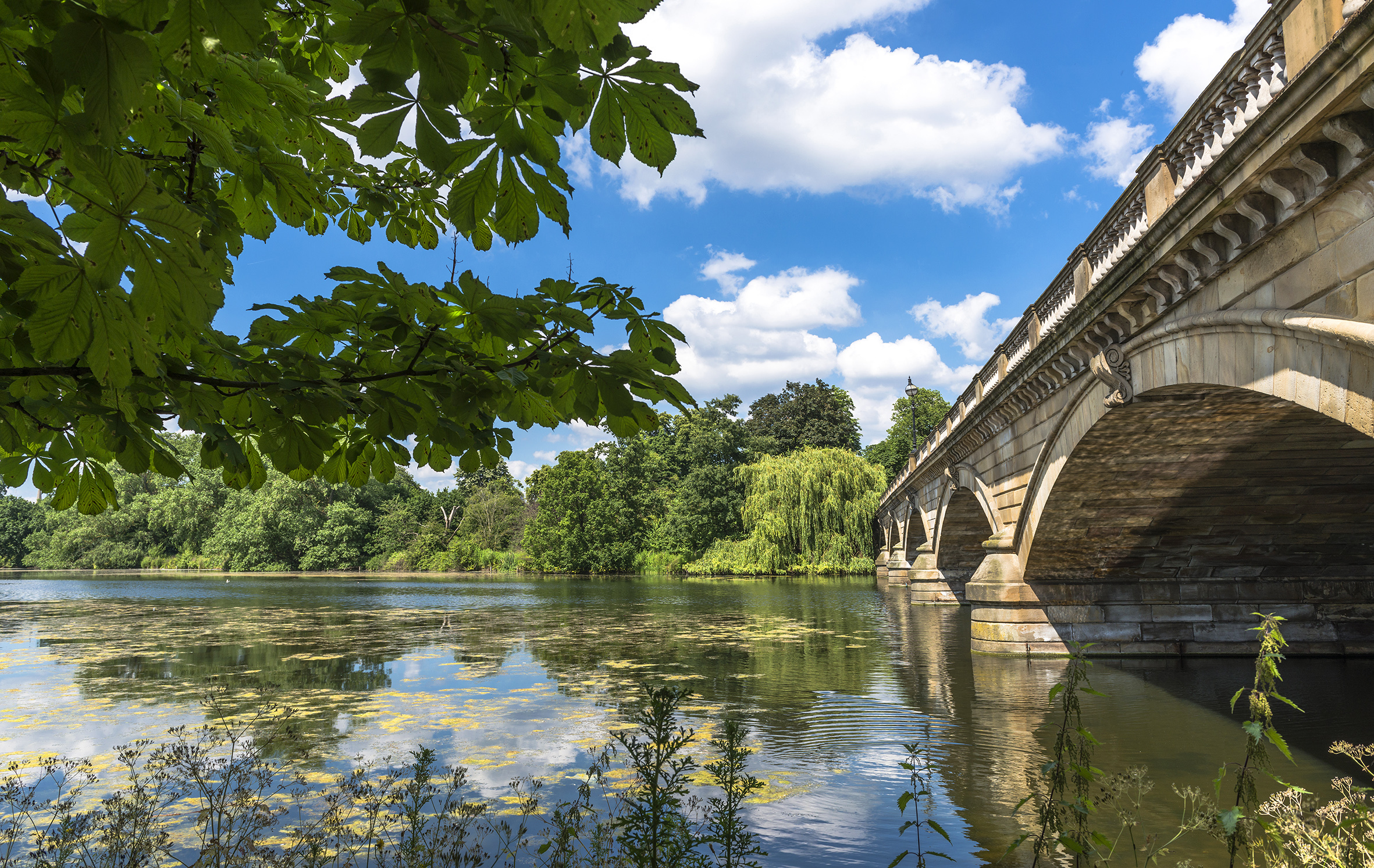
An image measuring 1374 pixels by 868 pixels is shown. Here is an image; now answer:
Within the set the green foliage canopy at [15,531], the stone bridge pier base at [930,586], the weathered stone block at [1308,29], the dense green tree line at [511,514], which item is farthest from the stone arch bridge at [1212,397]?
the green foliage canopy at [15,531]

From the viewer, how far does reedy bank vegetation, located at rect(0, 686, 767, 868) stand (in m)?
3.38

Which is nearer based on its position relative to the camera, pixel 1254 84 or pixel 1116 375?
pixel 1254 84

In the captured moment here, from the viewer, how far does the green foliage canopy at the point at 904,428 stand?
229ft

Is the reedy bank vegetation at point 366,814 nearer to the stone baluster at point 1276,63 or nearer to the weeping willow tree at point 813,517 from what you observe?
the stone baluster at point 1276,63

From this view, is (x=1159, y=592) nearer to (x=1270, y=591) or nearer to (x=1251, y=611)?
(x=1251, y=611)

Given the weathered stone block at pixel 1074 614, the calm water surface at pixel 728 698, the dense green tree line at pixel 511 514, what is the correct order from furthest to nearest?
the dense green tree line at pixel 511 514 → the weathered stone block at pixel 1074 614 → the calm water surface at pixel 728 698

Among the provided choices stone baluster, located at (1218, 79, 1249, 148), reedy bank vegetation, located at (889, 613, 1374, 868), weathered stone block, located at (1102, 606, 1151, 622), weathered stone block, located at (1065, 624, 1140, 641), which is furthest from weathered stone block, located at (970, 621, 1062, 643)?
stone baluster, located at (1218, 79, 1249, 148)

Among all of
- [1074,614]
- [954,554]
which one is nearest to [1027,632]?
[1074,614]

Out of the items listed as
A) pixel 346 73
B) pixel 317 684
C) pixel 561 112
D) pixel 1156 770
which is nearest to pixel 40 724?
pixel 317 684

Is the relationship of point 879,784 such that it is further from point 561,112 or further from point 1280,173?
point 561,112

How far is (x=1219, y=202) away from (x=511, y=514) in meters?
68.0

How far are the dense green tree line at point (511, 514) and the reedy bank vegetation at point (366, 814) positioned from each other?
131 feet

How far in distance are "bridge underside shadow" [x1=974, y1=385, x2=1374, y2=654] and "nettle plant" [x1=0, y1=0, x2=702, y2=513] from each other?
29.4ft

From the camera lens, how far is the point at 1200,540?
12.6 meters
